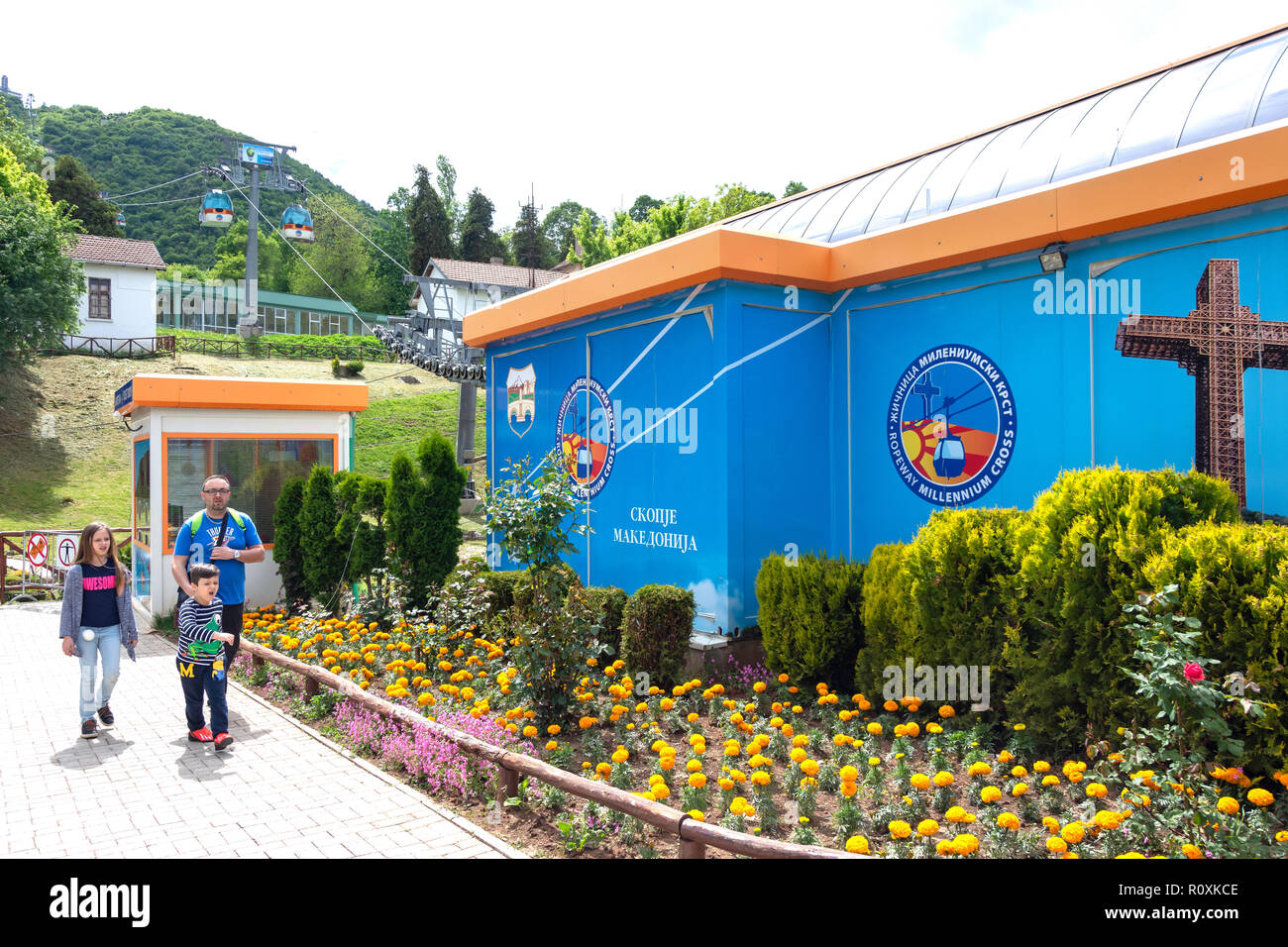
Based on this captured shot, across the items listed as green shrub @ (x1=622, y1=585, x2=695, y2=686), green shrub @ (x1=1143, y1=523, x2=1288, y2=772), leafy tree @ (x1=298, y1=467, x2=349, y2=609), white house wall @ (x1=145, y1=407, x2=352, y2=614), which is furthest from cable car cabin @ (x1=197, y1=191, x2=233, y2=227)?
green shrub @ (x1=1143, y1=523, x2=1288, y2=772)

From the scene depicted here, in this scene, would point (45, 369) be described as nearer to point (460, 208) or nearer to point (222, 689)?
point (222, 689)

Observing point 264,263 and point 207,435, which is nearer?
point 207,435

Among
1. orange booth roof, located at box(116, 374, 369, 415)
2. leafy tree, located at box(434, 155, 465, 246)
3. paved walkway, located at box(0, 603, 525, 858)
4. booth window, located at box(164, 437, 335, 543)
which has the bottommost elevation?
paved walkway, located at box(0, 603, 525, 858)

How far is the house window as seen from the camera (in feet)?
134

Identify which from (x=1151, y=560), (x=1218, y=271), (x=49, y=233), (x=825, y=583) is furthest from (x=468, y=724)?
(x=49, y=233)

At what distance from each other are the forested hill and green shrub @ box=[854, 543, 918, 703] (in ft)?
267

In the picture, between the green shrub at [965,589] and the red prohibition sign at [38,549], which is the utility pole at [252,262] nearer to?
the red prohibition sign at [38,549]

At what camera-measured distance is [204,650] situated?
6.06m

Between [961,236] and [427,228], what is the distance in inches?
2285

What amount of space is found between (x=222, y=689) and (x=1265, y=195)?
773 centimetres

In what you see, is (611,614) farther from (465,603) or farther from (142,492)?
(142,492)

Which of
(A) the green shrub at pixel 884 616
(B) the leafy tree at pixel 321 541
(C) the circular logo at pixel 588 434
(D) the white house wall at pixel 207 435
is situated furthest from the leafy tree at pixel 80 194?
(A) the green shrub at pixel 884 616

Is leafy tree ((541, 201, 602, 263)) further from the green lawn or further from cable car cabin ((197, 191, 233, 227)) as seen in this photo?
the green lawn

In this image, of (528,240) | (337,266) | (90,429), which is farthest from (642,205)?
(90,429)
